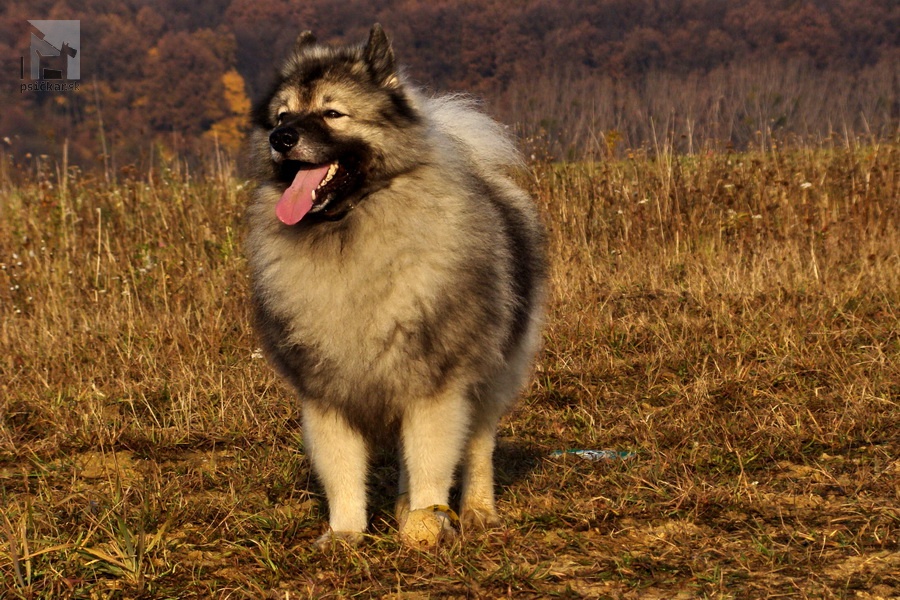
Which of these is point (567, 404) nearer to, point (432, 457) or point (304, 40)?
point (432, 457)

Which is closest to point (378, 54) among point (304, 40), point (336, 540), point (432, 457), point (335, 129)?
point (335, 129)

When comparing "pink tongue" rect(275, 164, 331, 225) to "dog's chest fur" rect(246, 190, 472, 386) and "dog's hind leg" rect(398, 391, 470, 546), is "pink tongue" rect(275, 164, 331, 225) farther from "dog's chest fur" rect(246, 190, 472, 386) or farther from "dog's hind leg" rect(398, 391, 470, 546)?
"dog's hind leg" rect(398, 391, 470, 546)

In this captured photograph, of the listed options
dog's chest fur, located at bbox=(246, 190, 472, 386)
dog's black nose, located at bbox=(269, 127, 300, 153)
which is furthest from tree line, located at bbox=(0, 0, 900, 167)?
dog's chest fur, located at bbox=(246, 190, 472, 386)

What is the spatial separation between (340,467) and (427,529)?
1.12 feet

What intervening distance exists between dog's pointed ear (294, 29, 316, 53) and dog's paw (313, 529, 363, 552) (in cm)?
172

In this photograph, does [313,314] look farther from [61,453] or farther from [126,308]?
[126,308]

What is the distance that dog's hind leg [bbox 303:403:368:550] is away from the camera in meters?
2.84

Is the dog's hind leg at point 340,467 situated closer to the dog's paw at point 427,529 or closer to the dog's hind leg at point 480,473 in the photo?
the dog's paw at point 427,529

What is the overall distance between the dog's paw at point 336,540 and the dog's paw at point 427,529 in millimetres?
148

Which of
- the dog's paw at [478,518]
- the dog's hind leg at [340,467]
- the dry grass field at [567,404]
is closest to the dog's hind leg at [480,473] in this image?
the dog's paw at [478,518]

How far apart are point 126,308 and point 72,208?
1721 millimetres

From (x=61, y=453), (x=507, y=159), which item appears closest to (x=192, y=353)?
(x=61, y=453)

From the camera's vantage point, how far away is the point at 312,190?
2848 mm

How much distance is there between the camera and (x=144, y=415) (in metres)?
4.20
